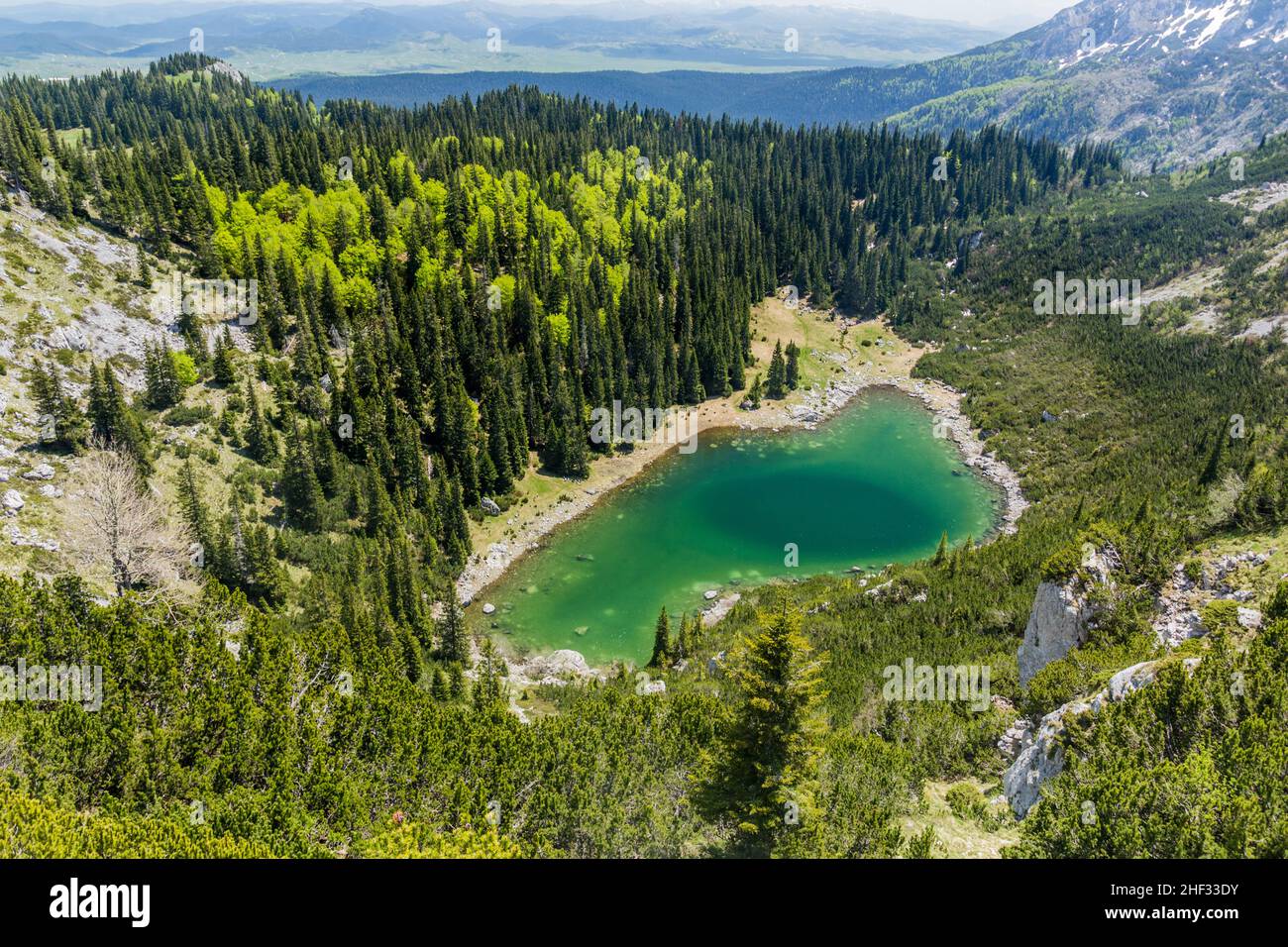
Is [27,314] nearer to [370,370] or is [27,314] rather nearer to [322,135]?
[370,370]

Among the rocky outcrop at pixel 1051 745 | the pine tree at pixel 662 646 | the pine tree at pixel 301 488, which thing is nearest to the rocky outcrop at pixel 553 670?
the pine tree at pixel 662 646

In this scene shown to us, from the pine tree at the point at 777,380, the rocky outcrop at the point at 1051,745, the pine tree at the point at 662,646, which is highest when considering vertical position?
the pine tree at the point at 777,380

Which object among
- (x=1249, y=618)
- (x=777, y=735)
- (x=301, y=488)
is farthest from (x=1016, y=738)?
(x=301, y=488)

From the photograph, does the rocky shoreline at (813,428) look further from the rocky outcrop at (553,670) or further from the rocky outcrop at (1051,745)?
the rocky outcrop at (1051,745)

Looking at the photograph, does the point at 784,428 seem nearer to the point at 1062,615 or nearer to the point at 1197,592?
the point at 1062,615

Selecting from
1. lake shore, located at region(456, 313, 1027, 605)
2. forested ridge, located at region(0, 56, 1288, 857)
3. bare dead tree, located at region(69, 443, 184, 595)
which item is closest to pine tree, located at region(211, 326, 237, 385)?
forested ridge, located at region(0, 56, 1288, 857)

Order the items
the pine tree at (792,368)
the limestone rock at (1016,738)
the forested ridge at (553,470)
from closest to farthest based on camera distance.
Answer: the forested ridge at (553,470) < the limestone rock at (1016,738) < the pine tree at (792,368)

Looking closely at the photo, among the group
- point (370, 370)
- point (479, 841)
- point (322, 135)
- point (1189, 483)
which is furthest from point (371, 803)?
point (322, 135)
